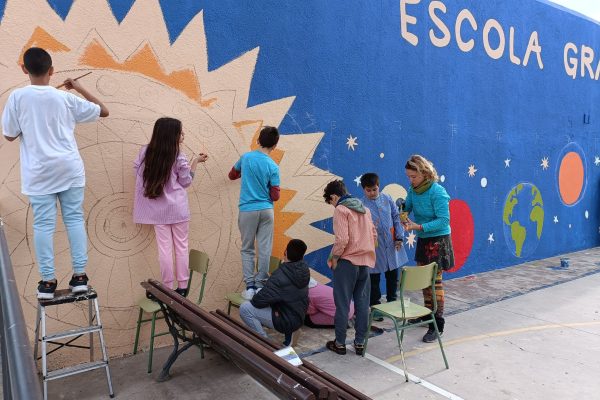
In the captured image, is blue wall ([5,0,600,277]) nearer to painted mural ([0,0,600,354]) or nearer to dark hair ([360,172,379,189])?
painted mural ([0,0,600,354])

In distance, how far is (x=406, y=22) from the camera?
5.98m

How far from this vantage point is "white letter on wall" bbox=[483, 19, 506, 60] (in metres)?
6.95

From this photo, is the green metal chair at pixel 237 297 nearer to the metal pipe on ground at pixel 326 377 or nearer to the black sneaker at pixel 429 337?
the metal pipe on ground at pixel 326 377

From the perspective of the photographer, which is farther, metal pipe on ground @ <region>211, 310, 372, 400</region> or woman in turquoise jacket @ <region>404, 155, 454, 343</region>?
woman in turquoise jacket @ <region>404, 155, 454, 343</region>

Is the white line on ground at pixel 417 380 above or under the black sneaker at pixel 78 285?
under

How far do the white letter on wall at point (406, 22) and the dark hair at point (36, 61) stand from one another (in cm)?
440

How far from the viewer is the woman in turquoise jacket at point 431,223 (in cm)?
440

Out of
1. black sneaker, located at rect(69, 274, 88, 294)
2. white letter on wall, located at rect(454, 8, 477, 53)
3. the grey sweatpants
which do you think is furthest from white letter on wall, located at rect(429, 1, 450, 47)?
black sneaker, located at rect(69, 274, 88, 294)

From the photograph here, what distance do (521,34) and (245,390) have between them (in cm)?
707

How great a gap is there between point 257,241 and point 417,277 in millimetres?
1554

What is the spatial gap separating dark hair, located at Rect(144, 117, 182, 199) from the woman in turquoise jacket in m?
2.25

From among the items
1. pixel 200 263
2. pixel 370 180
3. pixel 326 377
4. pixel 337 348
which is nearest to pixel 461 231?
pixel 370 180

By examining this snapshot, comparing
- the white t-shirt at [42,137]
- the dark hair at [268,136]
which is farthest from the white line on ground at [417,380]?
the white t-shirt at [42,137]

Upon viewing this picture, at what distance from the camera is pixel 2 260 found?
1.85 meters
